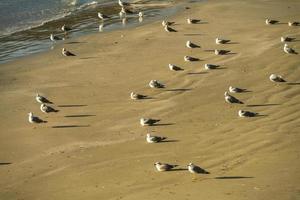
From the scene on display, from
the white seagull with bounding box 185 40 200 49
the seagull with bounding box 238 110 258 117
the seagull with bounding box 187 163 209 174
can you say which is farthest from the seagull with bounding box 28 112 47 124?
the white seagull with bounding box 185 40 200 49

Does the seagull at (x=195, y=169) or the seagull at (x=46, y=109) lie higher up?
the seagull at (x=195, y=169)

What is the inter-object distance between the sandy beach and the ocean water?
62.1 inches

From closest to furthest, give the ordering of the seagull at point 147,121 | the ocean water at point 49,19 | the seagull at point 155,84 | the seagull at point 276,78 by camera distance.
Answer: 1. the seagull at point 147,121
2. the seagull at point 276,78
3. the seagull at point 155,84
4. the ocean water at point 49,19

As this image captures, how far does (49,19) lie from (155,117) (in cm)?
1654

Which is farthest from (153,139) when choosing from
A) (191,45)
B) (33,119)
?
(191,45)

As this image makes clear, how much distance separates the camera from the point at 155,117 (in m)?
17.2

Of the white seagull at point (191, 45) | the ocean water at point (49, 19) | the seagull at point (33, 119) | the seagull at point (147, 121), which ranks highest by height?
the seagull at point (33, 119)

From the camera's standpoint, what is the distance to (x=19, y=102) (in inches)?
763

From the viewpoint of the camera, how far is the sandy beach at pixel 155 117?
1333 centimetres

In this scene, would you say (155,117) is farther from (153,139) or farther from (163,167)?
(163,167)

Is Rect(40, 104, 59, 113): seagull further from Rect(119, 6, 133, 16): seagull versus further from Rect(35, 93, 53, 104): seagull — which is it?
Rect(119, 6, 133, 16): seagull

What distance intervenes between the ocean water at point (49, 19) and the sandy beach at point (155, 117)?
1.58m

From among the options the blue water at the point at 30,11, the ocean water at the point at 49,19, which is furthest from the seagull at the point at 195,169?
the blue water at the point at 30,11

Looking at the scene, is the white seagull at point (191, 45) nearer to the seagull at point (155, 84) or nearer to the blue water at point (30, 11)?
A: the seagull at point (155, 84)
